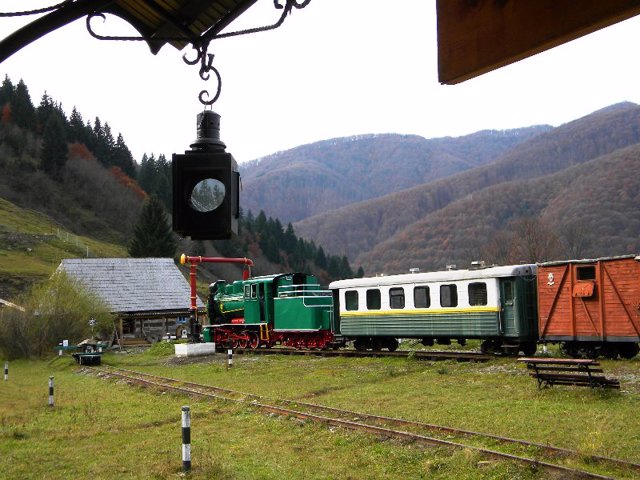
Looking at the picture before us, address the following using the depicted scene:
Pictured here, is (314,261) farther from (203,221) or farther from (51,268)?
(203,221)

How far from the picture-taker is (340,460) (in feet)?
28.9

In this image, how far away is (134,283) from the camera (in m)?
41.8

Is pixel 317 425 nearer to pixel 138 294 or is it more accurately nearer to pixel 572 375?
pixel 572 375

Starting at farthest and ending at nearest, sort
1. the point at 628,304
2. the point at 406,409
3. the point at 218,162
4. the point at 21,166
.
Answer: the point at 21,166 → the point at 628,304 → the point at 406,409 → the point at 218,162

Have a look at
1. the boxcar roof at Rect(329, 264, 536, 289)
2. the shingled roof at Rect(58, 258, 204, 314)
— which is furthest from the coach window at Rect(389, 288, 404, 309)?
the shingled roof at Rect(58, 258, 204, 314)

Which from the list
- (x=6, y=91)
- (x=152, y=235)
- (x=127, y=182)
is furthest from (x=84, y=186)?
(x=152, y=235)

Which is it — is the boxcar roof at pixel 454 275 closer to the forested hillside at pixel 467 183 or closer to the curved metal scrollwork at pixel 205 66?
the curved metal scrollwork at pixel 205 66

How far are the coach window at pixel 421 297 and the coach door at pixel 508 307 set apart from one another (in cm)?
258

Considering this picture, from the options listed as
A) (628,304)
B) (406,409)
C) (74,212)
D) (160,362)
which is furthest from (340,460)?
(74,212)

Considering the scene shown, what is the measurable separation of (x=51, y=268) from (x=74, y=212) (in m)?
34.3

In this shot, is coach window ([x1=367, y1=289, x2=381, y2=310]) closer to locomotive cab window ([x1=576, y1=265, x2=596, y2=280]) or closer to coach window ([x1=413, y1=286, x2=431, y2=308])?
coach window ([x1=413, y1=286, x2=431, y2=308])

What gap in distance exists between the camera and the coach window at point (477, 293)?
1925cm

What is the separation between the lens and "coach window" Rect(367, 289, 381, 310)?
22641 mm

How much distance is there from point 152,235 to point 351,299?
48416 millimetres
